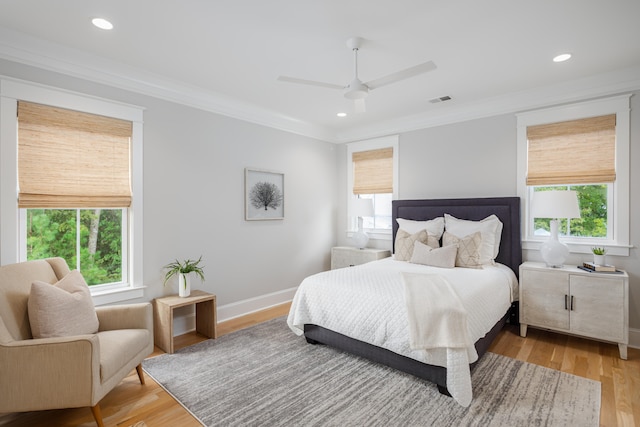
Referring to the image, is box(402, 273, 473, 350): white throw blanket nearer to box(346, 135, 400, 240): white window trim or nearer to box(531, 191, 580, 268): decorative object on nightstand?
box(531, 191, 580, 268): decorative object on nightstand

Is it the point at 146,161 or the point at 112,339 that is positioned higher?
the point at 146,161

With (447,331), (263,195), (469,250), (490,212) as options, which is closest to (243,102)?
(263,195)

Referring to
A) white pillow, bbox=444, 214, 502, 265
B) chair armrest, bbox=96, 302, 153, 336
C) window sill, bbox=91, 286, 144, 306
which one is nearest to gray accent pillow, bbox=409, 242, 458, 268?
white pillow, bbox=444, 214, 502, 265

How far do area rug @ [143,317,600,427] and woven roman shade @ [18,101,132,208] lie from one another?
161 centimetres

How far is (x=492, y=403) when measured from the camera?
7.39ft

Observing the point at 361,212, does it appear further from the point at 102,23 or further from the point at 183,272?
the point at 102,23

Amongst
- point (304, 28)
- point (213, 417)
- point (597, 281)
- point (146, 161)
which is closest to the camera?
point (213, 417)

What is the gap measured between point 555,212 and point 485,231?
0.72 m

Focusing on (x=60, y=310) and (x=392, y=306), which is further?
(x=392, y=306)

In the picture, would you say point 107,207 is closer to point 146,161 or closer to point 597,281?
point 146,161

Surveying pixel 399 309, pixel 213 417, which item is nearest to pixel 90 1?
pixel 213 417

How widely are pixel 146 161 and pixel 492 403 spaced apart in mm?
3660

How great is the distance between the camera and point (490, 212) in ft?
12.8

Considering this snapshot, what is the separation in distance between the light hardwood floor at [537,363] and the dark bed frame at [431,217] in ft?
1.14
